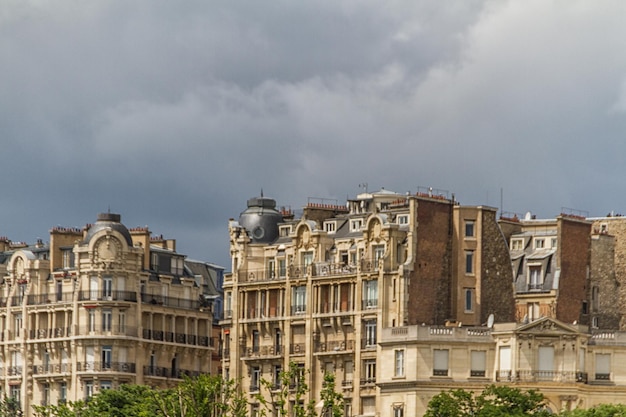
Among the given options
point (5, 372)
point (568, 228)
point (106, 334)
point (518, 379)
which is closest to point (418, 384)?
point (518, 379)

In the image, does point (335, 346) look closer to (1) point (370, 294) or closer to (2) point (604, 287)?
(1) point (370, 294)

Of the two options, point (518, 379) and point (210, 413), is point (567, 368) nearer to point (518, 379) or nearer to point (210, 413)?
point (518, 379)

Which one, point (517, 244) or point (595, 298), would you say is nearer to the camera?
point (595, 298)

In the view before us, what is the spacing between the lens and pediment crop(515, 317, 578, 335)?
13525 centimetres

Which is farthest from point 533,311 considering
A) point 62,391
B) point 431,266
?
point 62,391

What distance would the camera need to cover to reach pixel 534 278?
474 ft

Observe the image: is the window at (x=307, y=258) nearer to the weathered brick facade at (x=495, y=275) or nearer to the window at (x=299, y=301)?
the window at (x=299, y=301)

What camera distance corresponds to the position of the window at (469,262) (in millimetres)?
142125

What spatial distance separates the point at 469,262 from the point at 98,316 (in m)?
25.6

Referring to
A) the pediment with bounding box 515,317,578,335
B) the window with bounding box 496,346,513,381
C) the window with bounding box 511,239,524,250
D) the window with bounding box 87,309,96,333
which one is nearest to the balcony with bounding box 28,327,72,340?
the window with bounding box 87,309,96,333

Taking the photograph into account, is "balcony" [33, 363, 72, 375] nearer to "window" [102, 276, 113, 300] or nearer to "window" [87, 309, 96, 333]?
"window" [87, 309, 96, 333]

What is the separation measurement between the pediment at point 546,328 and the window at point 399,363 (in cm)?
656

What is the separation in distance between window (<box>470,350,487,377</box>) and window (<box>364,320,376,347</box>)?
6947mm

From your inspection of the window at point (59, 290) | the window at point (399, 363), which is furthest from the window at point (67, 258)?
the window at point (399, 363)
